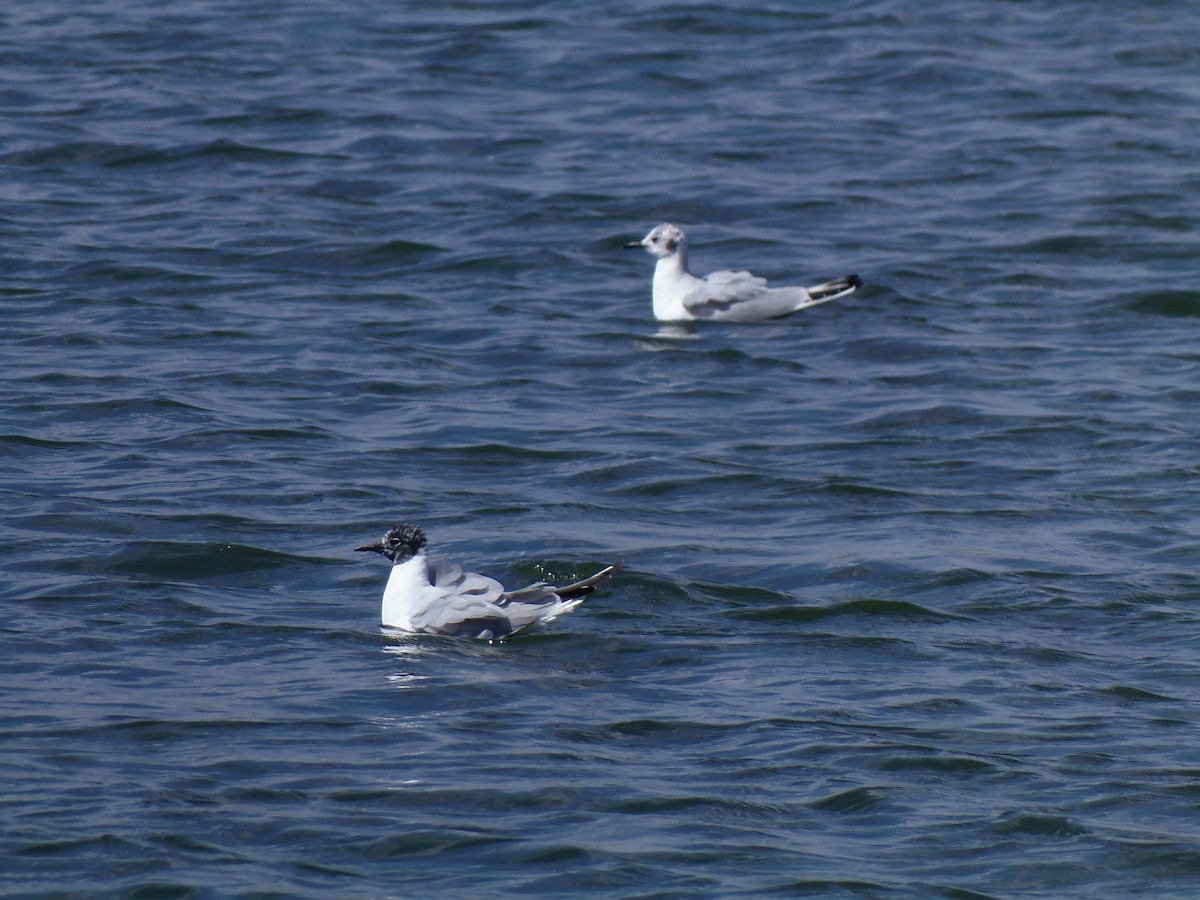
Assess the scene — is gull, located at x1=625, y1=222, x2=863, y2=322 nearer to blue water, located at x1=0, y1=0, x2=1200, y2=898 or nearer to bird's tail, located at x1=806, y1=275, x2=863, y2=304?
bird's tail, located at x1=806, y1=275, x2=863, y2=304

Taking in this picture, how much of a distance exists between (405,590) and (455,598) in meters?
0.23

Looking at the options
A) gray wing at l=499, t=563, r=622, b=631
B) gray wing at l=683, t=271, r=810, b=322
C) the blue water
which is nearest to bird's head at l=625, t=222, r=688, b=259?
gray wing at l=683, t=271, r=810, b=322

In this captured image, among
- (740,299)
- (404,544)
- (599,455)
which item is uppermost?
(404,544)

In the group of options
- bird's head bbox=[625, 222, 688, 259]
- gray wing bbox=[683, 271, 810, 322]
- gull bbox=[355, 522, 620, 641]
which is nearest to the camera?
gull bbox=[355, 522, 620, 641]

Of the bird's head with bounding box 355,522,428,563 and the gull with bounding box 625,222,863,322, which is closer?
the bird's head with bounding box 355,522,428,563

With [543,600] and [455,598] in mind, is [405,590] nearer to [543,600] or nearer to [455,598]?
[455,598]

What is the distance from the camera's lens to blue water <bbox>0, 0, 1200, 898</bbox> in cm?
779

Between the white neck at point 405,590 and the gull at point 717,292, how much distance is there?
6633mm

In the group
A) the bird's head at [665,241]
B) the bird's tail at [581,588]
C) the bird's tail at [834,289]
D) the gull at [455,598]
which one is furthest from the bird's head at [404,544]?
the bird's head at [665,241]

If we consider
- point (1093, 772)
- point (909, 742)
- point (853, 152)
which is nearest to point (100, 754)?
point (909, 742)

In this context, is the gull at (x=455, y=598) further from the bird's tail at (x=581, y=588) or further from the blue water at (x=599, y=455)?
the blue water at (x=599, y=455)

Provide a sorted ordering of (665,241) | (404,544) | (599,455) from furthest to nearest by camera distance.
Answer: (665,241)
(599,455)
(404,544)

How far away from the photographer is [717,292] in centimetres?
1599

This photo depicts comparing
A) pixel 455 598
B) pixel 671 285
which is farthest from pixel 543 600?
pixel 671 285
